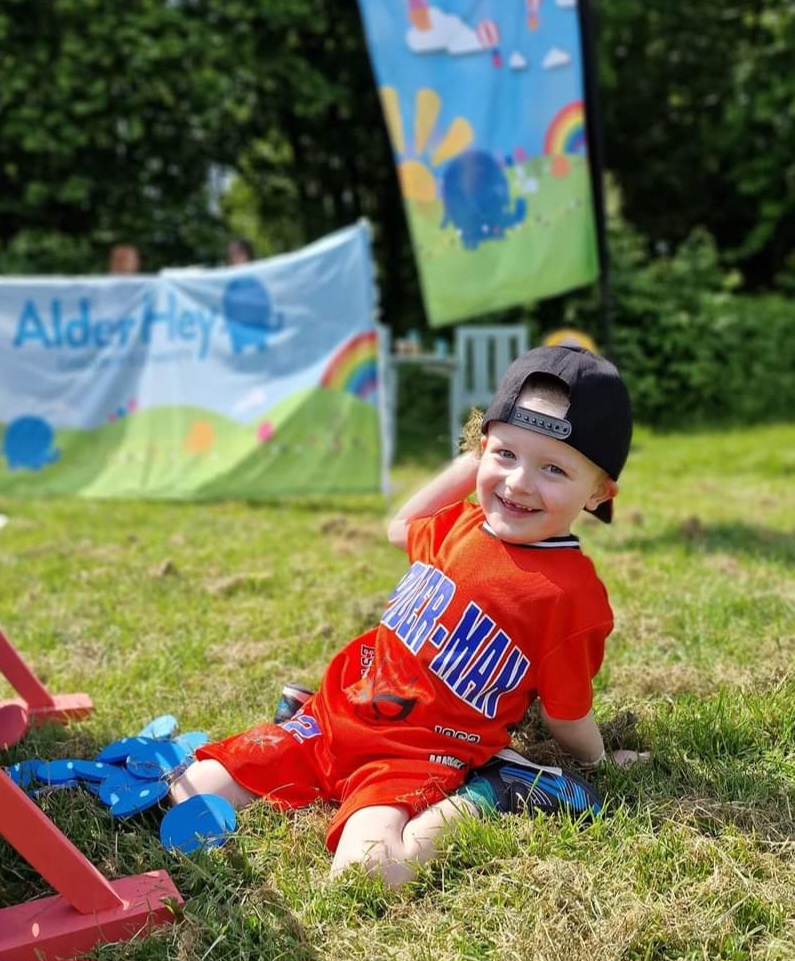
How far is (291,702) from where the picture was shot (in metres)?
2.42

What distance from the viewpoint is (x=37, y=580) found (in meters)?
3.95

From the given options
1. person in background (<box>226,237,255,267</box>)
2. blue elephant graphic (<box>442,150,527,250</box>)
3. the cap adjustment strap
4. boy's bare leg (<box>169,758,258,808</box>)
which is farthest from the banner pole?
boy's bare leg (<box>169,758,258,808</box>)

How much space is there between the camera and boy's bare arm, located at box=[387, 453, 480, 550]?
7.46 feet

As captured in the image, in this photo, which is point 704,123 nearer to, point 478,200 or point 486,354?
point 486,354

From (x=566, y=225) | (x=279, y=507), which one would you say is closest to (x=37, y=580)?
(x=279, y=507)

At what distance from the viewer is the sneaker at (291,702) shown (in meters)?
2.40

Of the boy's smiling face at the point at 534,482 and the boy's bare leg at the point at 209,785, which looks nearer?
the boy's smiling face at the point at 534,482

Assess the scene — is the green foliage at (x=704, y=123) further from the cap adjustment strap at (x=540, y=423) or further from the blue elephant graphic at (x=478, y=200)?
the cap adjustment strap at (x=540, y=423)

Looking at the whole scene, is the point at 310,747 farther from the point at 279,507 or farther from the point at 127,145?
the point at 127,145

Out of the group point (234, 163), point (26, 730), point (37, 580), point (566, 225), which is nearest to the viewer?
point (26, 730)

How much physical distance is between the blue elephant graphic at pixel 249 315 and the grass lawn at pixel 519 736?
123 centimetres

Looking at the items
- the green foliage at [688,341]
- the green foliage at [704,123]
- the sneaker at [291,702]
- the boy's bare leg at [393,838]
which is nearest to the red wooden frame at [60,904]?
the boy's bare leg at [393,838]

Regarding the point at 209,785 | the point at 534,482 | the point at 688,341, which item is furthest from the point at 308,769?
the point at 688,341

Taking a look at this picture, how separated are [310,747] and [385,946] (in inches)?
22.9
